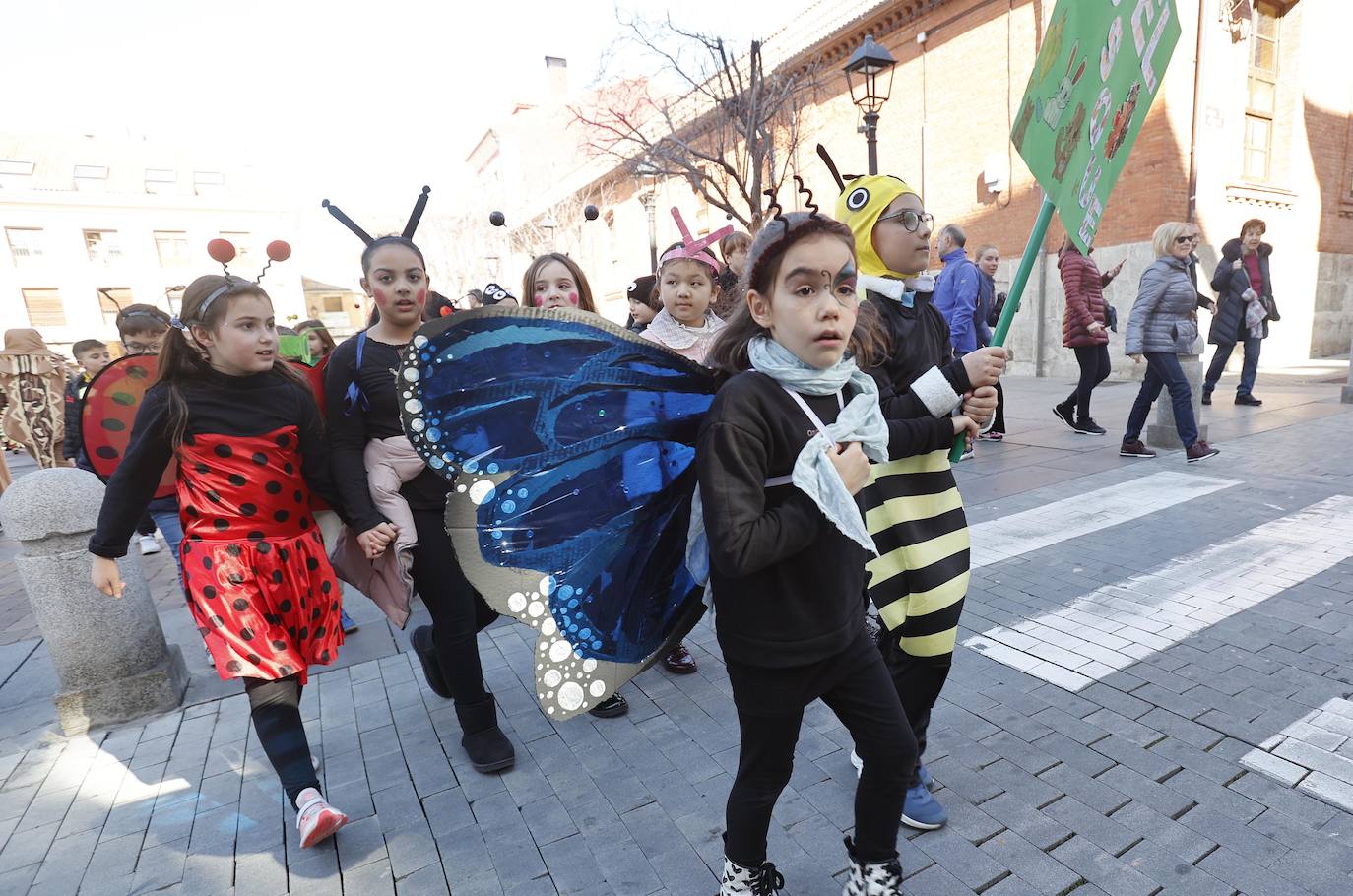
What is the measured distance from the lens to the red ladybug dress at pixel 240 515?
2.30 metres

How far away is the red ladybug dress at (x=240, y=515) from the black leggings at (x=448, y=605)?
1.14ft

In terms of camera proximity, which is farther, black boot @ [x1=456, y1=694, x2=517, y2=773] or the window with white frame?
the window with white frame

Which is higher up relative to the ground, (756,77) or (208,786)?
(756,77)

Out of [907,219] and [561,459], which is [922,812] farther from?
[907,219]

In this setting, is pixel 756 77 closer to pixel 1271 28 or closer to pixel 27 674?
pixel 1271 28

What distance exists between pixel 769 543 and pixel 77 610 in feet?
11.0

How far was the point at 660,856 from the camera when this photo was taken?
7.36 ft

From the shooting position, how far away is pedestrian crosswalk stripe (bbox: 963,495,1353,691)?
10.7 feet

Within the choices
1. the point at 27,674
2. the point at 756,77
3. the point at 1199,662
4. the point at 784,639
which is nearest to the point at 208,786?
the point at 27,674

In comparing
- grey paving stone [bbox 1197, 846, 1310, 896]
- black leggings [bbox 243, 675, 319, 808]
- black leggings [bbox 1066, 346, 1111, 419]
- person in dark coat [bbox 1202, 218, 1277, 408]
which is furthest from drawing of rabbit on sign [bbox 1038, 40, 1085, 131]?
person in dark coat [bbox 1202, 218, 1277, 408]

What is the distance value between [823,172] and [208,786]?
62.7 feet

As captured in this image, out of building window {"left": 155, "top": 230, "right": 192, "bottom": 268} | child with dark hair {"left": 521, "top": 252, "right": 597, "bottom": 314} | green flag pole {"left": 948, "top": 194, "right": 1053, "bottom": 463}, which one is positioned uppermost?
building window {"left": 155, "top": 230, "right": 192, "bottom": 268}

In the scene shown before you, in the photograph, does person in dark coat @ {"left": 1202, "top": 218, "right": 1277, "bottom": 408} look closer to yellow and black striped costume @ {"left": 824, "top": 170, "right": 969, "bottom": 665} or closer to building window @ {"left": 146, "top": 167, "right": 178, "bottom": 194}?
yellow and black striped costume @ {"left": 824, "top": 170, "right": 969, "bottom": 665}

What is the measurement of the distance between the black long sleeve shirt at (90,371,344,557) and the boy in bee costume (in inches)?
76.1
